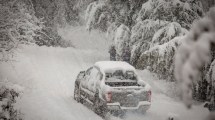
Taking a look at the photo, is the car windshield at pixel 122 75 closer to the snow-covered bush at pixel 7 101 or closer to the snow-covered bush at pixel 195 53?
the snow-covered bush at pixel 7 101

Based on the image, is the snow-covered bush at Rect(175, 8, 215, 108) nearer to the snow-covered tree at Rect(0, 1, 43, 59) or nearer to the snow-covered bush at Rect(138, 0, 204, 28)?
the snow-covered tree at Rect(0, 1, 43, 59)

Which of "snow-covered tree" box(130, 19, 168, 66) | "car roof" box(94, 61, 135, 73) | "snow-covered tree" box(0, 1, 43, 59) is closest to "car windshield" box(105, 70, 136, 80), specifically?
"car roof" box(94, 61, 135, 73)

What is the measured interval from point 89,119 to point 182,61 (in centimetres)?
833

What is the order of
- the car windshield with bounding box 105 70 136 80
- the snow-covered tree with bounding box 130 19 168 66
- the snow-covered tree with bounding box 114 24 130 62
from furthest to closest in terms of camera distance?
the snow-covered tree with bounding box 114 24 130 62
the snow-covered tree with bounding box 130 19 168 66
the car windshield with bounding box 105 70 136 80

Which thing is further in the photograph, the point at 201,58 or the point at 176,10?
the point at 176,10

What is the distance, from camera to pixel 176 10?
17.2 meters

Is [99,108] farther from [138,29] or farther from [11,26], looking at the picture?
[138,29]

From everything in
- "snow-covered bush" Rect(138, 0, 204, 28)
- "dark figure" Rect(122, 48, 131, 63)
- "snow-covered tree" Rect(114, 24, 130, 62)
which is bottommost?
"dark figure" Rect(122, 48, 131, 63)

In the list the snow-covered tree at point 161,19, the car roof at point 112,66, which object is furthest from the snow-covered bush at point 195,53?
the snow-covered tree at point 161,19

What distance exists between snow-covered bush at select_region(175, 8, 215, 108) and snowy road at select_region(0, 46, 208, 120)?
8294 millimetres

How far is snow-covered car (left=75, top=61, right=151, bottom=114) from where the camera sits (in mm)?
10344

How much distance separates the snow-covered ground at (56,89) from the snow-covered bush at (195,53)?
27.3 ft

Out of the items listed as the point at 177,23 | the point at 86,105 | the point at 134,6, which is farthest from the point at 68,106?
the point at 134,6

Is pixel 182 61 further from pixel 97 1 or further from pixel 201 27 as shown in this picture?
pixel 97 1
